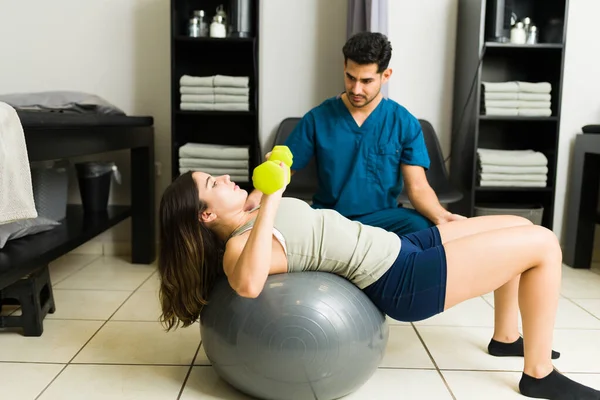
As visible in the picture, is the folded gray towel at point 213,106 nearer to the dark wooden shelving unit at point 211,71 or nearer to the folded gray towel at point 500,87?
the dark wooden shelving unit at point 211,71

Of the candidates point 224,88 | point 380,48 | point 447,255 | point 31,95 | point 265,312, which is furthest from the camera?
point 224,88

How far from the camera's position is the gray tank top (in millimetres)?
1507

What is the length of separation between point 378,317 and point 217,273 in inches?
18.3

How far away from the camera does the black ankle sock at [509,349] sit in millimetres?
1891

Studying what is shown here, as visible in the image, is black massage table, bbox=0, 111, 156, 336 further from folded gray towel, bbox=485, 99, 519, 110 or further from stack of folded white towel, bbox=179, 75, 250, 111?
folded gray towel, bbox=485, 99, 519, 110

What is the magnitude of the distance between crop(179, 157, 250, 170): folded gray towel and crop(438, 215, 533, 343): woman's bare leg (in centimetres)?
135

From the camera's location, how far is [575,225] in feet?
10.3

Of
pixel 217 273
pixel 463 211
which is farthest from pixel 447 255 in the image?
pixel 463 211

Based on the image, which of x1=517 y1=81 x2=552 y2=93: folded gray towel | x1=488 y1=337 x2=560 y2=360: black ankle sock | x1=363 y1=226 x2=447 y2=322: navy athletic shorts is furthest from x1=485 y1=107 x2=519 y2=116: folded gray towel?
x1=363 y1=226 x2=447 y2=322: navy athletic shorts

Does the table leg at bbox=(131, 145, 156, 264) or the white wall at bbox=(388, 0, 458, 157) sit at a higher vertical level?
the white wall at bbox=(388, 0, 458, 157)

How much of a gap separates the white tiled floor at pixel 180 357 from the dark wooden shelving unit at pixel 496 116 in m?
0.68

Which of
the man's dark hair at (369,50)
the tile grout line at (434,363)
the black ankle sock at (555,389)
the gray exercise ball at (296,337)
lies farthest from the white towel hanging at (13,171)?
the black ankle sock at (555,389)

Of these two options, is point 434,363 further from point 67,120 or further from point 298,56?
point 298,56

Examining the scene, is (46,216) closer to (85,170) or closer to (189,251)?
(85,170)
